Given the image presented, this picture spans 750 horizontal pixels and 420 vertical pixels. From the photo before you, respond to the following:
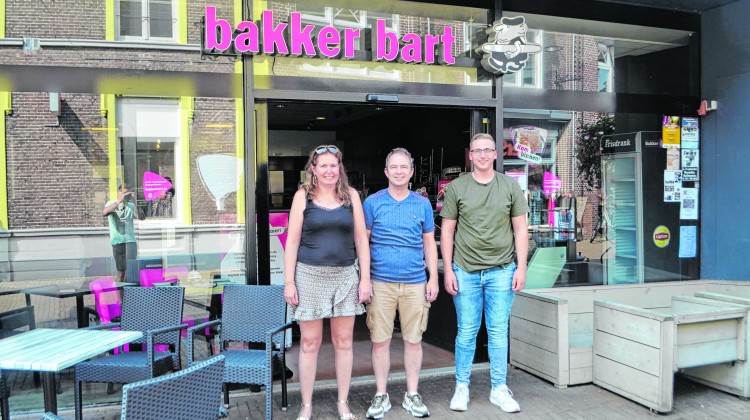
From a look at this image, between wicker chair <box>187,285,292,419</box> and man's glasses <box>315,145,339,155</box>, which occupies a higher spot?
man's glasses <box>315,145,339,155</box>

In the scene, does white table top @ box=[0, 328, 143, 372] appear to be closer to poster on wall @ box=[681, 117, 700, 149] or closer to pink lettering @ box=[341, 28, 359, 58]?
pink lettering @ box=[341, 28, 359, 58]

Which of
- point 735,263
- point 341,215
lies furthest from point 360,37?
point 735,263

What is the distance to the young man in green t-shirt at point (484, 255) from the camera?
402 centimetres

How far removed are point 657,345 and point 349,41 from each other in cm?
316

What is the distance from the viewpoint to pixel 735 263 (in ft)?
19.2

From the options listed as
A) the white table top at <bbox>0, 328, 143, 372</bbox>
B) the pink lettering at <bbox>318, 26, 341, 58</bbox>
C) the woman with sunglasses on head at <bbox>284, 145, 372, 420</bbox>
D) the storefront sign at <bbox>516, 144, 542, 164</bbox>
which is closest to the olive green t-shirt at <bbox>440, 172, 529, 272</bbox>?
the woman with sunglasses on head at <bbox>284, 145, 372, 420</bbox>

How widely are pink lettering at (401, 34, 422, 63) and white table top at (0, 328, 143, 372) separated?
297cm

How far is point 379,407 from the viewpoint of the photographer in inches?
152

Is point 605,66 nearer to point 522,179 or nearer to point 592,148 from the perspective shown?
point 592,148

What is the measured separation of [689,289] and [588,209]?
1211mm

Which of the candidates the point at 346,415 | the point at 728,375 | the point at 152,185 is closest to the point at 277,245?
the point at 152,185

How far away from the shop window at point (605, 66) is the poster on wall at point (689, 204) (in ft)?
4.52

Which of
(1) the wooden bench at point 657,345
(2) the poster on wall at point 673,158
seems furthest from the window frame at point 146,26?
(2) the poster on wall at point 673,158

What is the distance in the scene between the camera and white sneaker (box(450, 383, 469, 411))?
13.2 ft
